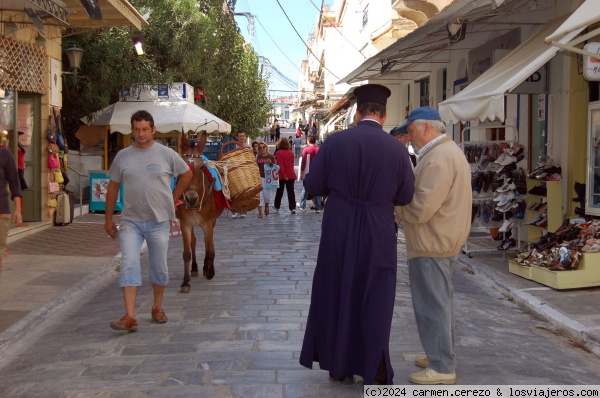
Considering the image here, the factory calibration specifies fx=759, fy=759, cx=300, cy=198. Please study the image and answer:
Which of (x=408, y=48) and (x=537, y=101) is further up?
(x=408, y=48)

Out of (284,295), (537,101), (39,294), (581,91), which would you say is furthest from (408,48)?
(39,294)

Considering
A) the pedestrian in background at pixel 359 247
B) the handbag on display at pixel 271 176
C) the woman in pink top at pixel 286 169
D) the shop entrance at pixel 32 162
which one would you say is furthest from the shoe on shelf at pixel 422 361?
the woman in pink top at pixel 286 169

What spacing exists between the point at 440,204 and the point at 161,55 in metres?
17.6

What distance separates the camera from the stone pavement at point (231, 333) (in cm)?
540

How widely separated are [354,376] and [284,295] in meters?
3.32

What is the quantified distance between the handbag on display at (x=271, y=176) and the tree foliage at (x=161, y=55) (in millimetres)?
3883

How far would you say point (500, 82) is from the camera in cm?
1024

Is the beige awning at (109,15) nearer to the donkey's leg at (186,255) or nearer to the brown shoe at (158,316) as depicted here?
the donkey's leg at (186,255)

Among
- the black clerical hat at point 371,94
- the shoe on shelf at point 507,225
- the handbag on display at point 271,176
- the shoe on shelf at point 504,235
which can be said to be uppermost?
the black clerical hat at point 371,94

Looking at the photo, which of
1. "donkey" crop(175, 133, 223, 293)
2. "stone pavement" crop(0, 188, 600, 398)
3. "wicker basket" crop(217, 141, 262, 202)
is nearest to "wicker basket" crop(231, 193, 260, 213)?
"wicker basket" crop(217, 141, 262, 202)

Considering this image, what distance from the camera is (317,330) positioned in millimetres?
5062

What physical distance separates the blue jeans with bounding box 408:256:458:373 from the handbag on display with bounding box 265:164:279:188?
1361 cm

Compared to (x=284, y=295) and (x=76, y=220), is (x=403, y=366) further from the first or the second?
(x=76, y=220)

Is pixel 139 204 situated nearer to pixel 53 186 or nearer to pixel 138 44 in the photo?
pixel 53 186
